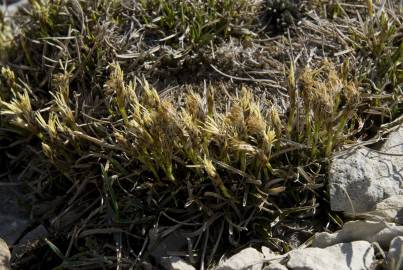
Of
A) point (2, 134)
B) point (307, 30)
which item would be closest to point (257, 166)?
point (307, 30)

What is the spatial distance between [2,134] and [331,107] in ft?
6.85

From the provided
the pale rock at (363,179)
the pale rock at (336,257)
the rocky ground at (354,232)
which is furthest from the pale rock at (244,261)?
the pale rock at (363,179)

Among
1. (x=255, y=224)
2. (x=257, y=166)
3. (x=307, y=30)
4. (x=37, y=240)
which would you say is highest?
(x=307, y=30)

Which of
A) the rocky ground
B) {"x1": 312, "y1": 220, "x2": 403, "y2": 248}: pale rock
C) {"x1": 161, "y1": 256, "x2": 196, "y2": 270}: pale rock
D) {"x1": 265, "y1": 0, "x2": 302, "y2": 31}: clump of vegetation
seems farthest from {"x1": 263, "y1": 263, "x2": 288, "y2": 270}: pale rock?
{"x1": 265, "y1": 0, "x2": 302, "y2": 31}: clump of vegetation

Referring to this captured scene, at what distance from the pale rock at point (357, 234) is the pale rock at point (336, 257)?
79 millimetres

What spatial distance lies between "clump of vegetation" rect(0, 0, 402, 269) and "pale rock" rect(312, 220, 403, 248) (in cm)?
19

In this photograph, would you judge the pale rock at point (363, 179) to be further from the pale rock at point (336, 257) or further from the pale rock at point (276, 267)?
the pale rock at point (276, 267)

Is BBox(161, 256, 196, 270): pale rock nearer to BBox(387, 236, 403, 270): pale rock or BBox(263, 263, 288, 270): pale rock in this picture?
BBox(263, 263, 288, 270): pale rock

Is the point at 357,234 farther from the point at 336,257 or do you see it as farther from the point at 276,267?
the point at 276,267

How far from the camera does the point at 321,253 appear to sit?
2.74 metres

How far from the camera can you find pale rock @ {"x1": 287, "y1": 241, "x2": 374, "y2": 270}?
2670mm

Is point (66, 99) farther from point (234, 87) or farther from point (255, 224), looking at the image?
point (255, 224)

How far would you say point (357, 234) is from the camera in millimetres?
2885

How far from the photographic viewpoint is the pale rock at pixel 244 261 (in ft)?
9.17
